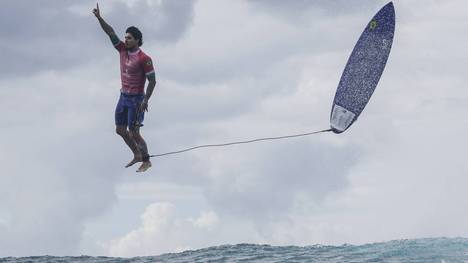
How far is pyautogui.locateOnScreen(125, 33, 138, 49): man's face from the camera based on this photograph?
1568 centimetres

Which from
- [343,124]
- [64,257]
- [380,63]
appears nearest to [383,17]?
[380,63]

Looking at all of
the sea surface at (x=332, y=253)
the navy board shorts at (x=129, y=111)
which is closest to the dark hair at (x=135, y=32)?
the navy board shorts at (x=129, y=111)

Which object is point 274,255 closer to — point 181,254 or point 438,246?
point 181,254

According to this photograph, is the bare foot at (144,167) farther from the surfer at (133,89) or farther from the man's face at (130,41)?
the man's face at (130,41)

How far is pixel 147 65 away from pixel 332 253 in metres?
8.98

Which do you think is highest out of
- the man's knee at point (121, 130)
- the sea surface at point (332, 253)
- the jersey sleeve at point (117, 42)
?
the jersey sleeve at point (117, 42)

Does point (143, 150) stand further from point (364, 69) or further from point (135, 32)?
point (364, 69)

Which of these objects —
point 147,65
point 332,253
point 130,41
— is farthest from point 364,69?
point 332,253

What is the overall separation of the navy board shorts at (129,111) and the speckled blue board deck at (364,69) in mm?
4755

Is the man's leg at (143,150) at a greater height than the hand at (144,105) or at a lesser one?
lesser

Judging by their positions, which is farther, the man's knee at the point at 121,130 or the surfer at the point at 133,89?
the man's knee at the point at 121,130

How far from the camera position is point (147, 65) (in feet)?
51.6

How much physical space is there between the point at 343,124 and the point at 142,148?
16.4 ft

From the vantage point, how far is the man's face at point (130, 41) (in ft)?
51.4
